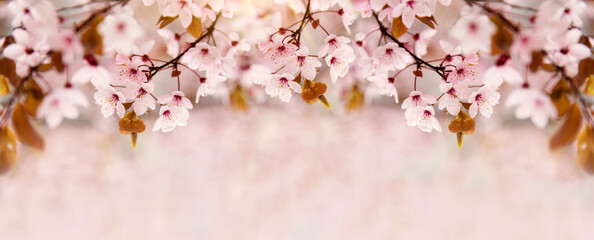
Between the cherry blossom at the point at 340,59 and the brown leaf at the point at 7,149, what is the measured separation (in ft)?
2.50

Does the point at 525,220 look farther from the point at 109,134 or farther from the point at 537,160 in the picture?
the point at 109,134

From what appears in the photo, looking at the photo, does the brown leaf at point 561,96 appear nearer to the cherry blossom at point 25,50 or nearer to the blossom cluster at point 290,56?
the blossom cluster at point 290,56

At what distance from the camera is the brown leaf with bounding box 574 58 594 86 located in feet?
3.15

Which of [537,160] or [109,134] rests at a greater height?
[109,134]

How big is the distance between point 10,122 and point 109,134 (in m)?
0.48

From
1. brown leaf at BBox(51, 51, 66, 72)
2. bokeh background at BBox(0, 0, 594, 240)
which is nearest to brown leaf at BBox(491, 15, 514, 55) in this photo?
bokeh background at BBox(0, 0, 594, 240)

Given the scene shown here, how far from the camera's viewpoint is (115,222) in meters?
1.46

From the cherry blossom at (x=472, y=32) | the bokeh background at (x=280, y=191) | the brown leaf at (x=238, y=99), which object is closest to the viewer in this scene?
the cherry blossom at (x=472, y=32)

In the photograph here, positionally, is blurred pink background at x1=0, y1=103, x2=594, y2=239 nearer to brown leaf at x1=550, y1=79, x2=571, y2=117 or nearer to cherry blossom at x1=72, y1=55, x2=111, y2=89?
brown leaf at x1=550, y1=79, x2=571, y2=117

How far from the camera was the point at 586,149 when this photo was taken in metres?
1.00

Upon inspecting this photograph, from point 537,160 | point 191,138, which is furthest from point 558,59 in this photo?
point 191,138

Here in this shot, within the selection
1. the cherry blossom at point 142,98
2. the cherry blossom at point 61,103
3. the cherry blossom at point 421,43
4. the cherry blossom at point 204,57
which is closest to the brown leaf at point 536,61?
the cherry blossom at point 421,43

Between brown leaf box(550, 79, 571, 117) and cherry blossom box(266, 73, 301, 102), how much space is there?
23.4 inches

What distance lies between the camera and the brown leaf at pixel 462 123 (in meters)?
0.91
